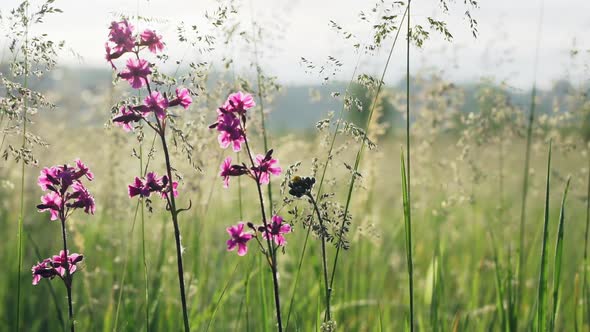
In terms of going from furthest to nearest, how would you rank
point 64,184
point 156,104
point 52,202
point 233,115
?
point 52,202
point 64,184
point 233,115
point 156,104

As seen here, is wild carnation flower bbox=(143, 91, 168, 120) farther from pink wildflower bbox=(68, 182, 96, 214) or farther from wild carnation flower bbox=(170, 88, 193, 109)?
pink wildflower bbox=(68, 182, 96, 214)

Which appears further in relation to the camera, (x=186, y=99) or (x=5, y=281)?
(x=5, y=281)

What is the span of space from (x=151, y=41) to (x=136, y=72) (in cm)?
12

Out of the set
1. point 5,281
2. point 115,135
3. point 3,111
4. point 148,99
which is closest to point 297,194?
point 148,99

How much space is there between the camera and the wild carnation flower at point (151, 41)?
6.61 feet

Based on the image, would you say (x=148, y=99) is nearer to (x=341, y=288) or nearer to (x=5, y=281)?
(x=341, y=288)

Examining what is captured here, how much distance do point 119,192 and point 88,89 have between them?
2.30 m

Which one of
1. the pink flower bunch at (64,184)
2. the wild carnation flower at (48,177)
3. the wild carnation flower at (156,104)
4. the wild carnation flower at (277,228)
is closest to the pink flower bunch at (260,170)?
Result: the wild carnation flower at (277,228)

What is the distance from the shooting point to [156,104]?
1941mm

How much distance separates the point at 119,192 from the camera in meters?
4.97

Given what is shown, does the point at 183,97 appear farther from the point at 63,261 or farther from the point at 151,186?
the point at 63,261

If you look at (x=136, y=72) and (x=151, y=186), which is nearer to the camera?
(x=136, y=72)

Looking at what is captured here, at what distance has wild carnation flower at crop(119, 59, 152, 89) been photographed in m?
1.95

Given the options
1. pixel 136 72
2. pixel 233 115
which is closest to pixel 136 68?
pixel 136 72
